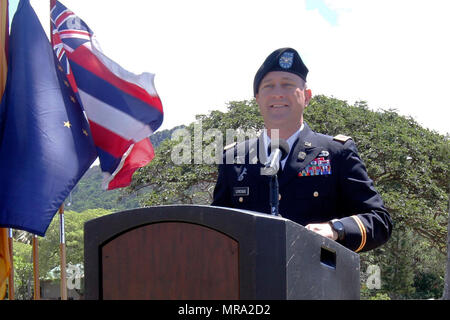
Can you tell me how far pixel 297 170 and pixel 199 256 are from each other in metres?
1.21

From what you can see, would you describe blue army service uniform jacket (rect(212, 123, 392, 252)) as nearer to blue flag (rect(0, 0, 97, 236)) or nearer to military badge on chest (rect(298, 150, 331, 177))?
military badge on chest (rect(298, 150, 331, 177))

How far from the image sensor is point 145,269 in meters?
1.35

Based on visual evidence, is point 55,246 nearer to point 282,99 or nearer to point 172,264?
point 282,99

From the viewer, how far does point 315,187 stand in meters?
2.37

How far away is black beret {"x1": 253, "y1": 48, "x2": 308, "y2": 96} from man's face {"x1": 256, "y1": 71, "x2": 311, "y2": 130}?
0.06ft

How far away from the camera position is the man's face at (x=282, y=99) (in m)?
2.51

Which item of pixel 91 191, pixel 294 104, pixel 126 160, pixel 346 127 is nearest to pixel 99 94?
pixel 126 160

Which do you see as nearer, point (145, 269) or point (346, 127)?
point (145, 269)

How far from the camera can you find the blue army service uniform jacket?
88.5 inches

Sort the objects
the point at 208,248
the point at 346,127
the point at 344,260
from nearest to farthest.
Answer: the point at 208,248, the point at 344,260, the point at 346,127

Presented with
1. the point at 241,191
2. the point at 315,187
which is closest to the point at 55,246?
the point at 241,191

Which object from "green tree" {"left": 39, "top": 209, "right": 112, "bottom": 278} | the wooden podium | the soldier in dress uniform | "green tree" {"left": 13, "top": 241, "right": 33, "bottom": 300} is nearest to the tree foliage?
the soldier in dress uniform
